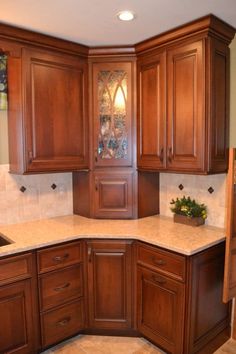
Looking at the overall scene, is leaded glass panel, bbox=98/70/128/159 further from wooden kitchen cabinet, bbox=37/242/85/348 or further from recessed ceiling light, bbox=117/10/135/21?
wooden kitchen cabinet, bbox=37/242/85/348

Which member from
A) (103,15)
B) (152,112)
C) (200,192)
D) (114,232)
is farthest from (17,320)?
(103,15)

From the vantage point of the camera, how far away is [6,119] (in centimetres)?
241

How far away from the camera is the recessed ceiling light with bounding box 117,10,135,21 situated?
184 cm

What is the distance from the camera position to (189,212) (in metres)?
2.47

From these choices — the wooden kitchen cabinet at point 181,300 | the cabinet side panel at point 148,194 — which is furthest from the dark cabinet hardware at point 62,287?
the cabinet side panel at point 148,194

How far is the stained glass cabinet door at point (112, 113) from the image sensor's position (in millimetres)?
2508

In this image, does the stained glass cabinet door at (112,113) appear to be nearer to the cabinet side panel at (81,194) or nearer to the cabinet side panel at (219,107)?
the cabinet side panel at (81,194)

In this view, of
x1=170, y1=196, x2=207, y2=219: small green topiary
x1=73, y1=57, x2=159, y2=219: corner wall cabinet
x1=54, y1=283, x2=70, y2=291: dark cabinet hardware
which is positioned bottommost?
x1=54, y1=283, x2=70, y2=291: dark cabinet hardware

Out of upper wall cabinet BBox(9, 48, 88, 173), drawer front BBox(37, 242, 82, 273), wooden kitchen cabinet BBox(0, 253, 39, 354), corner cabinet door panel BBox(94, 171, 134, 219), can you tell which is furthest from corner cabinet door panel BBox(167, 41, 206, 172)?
wooden kitchen cabinet BBox(0, 253, 39, 354)

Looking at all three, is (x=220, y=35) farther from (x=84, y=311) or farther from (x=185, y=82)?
(x=84, y=311)

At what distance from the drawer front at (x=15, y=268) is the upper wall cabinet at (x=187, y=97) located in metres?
1.21

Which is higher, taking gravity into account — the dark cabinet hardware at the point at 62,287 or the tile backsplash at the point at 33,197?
the tile backsplash at the point at 33,197

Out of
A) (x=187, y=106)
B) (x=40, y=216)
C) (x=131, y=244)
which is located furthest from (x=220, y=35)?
(x=40, y=216)

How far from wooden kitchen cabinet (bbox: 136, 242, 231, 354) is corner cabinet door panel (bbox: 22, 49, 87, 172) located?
0.98 metres
